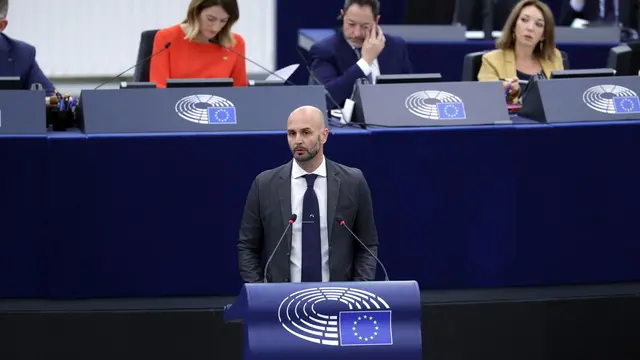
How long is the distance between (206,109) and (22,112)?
0.72 metres

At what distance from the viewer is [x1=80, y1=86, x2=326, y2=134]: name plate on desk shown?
4.96 metres

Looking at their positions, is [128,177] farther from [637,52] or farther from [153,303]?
[637,52]

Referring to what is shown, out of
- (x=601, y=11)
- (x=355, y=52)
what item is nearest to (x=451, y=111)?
(x=355, y=52)

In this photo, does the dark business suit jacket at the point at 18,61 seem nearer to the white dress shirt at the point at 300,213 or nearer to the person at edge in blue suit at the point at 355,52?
the person at edge in blue suit at the point at 355,52

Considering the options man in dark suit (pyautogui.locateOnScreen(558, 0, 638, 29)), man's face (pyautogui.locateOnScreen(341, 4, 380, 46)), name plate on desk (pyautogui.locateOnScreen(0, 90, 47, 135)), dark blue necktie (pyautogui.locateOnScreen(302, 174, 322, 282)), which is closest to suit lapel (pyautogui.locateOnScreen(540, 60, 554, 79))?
man's face (pyautogui.locateOnScreen(341, 4, 380, 46))

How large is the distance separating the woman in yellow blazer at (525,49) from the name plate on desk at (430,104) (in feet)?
2.56

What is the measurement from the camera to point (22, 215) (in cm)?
488

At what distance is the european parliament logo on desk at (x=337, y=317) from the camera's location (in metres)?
3.58

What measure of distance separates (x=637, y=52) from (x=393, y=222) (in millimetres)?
1983

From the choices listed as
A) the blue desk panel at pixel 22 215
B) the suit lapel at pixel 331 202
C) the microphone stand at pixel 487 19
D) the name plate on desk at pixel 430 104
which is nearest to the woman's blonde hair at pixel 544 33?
the name plate on desk at pixel 430 104

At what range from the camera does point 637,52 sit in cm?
638

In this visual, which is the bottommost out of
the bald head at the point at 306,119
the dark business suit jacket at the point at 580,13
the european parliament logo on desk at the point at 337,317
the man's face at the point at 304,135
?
the european parliament logo on desk at the point at 337,317

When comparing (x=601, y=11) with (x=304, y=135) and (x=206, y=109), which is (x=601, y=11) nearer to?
(x=206, y=109)

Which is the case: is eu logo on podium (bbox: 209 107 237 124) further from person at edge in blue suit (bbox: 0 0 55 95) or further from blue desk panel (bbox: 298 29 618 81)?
blue desk panel (bbox: 298 29 618 81)
